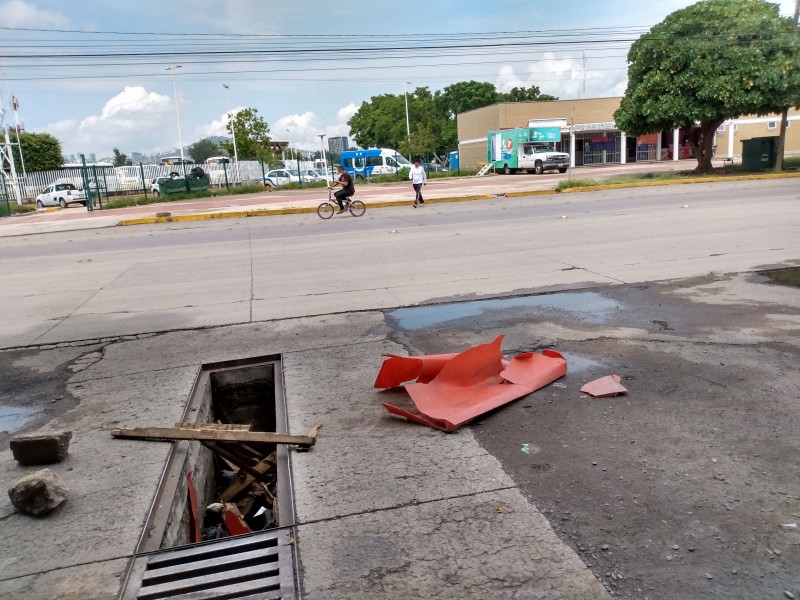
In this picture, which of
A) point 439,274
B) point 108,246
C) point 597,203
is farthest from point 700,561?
point 597,203

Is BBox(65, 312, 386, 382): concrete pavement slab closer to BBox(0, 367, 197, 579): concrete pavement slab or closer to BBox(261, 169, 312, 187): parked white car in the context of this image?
BBox(0, 367, 197, 579): concrete pavement slab

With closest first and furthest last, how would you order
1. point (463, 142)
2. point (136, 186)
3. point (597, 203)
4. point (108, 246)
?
point (108, 246), point (597, 203), point (136, 186), point (463, 142)

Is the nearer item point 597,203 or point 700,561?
point 700,561

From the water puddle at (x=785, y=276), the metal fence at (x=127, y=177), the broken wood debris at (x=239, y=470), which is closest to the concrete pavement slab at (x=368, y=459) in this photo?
the broken wood debris at (x=239, y=470)

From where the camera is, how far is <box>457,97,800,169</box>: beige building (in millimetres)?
57656

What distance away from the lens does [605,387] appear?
4.73 meters

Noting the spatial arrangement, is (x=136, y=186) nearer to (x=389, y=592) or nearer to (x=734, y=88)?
(x=734, y=88)

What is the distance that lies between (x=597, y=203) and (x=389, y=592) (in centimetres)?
1913

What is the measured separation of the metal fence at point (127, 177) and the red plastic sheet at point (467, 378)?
35.6 m

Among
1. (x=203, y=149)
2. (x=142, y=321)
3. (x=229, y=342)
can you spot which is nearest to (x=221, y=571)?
(x=229, y=342)

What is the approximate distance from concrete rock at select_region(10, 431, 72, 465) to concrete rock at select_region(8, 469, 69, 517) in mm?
492

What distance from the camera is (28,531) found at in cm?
329

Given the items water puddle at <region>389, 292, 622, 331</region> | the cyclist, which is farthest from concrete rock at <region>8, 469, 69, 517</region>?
the cyclist

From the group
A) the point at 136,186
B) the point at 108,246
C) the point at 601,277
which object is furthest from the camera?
the point at 136,186
